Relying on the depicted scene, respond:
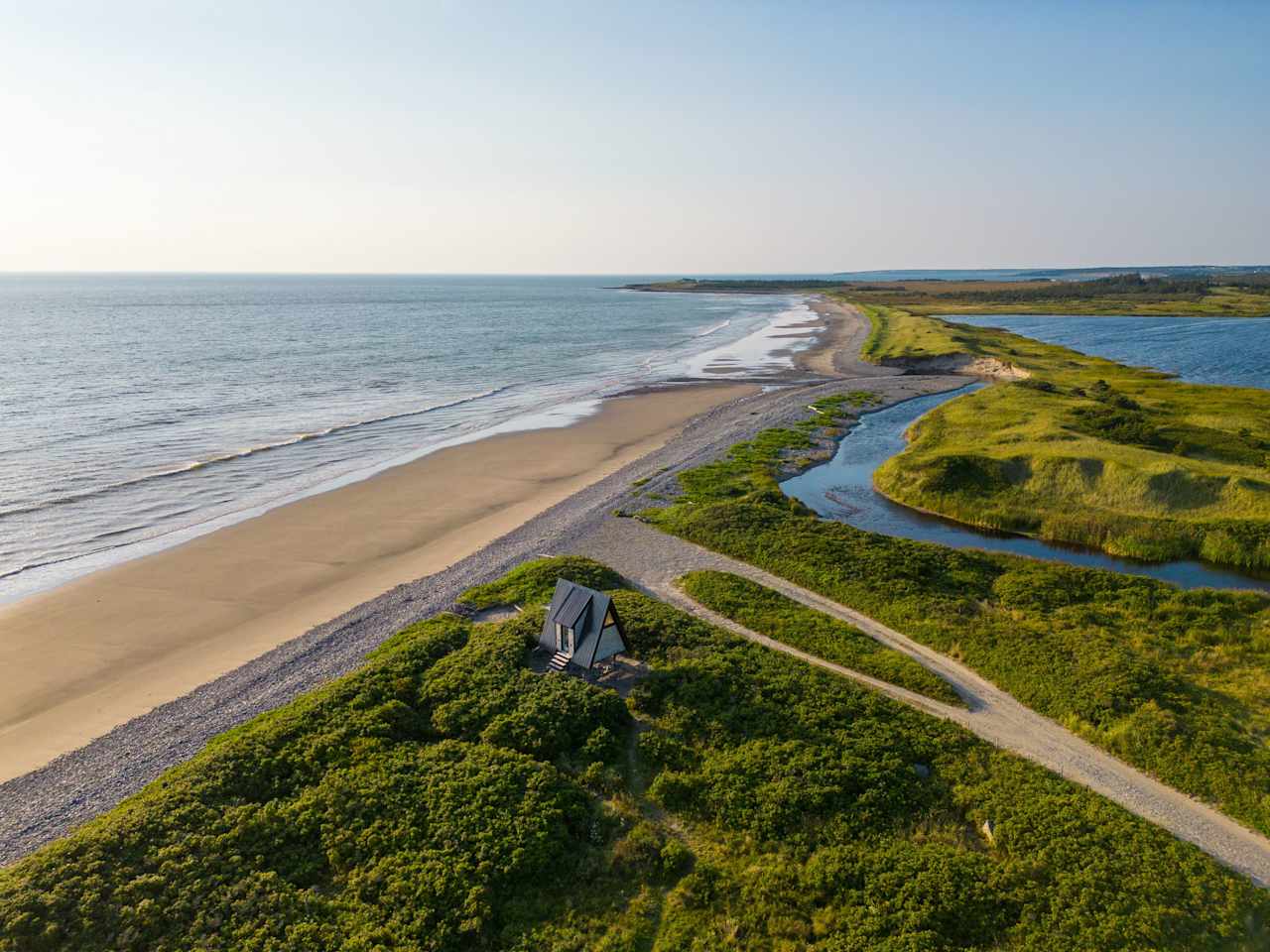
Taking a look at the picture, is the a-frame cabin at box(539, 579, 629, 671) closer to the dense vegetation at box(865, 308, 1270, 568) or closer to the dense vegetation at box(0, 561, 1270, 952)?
the dense vegetation at box(0, 561, 1270, 952)

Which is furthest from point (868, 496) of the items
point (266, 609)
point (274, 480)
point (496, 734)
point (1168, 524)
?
point (274, 480)

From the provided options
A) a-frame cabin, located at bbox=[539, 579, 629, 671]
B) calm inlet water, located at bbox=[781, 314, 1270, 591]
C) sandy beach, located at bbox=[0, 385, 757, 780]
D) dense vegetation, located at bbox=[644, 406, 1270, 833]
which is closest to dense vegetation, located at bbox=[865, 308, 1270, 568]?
calm inlet water, located at bbox=[781, 314, 1270, 591]

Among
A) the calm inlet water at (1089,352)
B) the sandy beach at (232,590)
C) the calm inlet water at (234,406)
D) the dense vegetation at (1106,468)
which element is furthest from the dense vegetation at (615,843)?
the dense vegetation at (1106,468)

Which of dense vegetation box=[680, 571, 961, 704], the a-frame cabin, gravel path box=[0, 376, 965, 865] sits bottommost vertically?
gravel path box=[0, 376, 965, 865]

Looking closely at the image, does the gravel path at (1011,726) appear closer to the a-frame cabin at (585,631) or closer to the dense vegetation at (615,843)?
the dense vegetation at (615,843)

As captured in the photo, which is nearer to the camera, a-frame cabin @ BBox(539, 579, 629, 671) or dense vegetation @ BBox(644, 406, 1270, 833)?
dense vegetation @ BBox(644, 406, 1270, 833)

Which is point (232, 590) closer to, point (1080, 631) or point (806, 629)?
point (806, 629)

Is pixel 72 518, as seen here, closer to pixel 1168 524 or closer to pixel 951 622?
pixel 951 622
